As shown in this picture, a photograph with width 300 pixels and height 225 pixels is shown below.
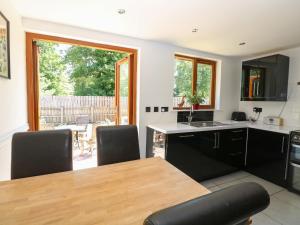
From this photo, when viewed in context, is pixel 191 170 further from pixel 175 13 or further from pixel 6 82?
pixel 6 82

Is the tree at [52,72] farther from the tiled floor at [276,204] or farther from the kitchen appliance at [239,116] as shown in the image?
the tiled floor at [276,204]

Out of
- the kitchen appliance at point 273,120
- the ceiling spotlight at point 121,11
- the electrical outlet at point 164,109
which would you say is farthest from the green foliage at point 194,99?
the ceiling spotlight at point 121,11

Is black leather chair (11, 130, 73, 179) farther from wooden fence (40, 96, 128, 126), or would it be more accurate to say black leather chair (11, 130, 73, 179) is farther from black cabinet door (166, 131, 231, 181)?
wooden fence (40, 96, 128, 126)

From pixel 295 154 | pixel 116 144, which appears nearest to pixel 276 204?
pixel 295 154

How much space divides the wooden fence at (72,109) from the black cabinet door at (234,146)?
3.42 metres

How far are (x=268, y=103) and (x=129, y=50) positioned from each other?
8.67 ft

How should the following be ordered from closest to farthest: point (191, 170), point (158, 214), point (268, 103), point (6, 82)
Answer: point (158, 214) < point (6, 82) < point (191, 170) < point (268, 103)

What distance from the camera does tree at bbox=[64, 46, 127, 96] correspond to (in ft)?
23.6

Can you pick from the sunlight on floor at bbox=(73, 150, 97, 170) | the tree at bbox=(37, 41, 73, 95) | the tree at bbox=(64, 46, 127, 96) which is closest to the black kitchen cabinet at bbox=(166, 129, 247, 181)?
the sunlight on floor at bbox=(73, 150, 97, 170)

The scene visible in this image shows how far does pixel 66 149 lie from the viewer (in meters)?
1.39

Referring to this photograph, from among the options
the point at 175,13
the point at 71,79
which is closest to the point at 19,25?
the point at 175,13

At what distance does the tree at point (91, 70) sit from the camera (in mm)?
7191

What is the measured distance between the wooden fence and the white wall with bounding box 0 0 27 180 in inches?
132

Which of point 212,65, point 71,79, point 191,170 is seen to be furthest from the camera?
point 71,79
